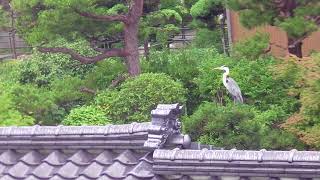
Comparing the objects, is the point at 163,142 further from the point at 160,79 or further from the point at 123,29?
the point at 123,29

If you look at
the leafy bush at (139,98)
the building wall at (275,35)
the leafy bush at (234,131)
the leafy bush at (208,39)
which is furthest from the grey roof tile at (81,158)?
the leafy bush at (208,39)

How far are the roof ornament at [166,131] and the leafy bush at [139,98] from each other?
5901 millimetres

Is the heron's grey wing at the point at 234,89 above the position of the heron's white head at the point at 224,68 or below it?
below

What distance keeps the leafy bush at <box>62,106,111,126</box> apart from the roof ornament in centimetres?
583

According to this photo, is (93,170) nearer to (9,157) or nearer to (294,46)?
(9,157)

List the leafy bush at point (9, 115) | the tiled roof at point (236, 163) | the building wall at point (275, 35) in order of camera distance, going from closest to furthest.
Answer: the tiled roof at point (236, 163) < the leafy bush at point (9, 115) < the building wall at point (275, 35)

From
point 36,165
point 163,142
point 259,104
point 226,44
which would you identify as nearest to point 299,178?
point 163,142

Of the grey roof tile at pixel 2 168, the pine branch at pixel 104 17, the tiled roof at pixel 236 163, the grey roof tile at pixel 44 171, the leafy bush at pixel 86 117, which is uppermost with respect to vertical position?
the tiled roof at pixel 236 163

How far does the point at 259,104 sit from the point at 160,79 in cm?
138

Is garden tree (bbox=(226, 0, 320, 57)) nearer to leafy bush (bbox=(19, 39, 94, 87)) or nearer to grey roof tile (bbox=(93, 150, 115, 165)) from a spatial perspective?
leafy bush (bbox=(19, 39, 94, 87))

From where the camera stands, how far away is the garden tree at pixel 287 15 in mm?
8156

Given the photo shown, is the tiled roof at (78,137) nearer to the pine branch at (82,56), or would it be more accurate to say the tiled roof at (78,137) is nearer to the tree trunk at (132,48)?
the pine branch at (82,56)

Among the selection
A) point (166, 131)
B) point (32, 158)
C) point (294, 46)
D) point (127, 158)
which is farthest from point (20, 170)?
point (294, 46)

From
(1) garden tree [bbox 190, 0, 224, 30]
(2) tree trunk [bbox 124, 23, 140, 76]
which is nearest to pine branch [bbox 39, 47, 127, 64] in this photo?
(2) tree trunk [bbox 124, 23, 140, 76]
